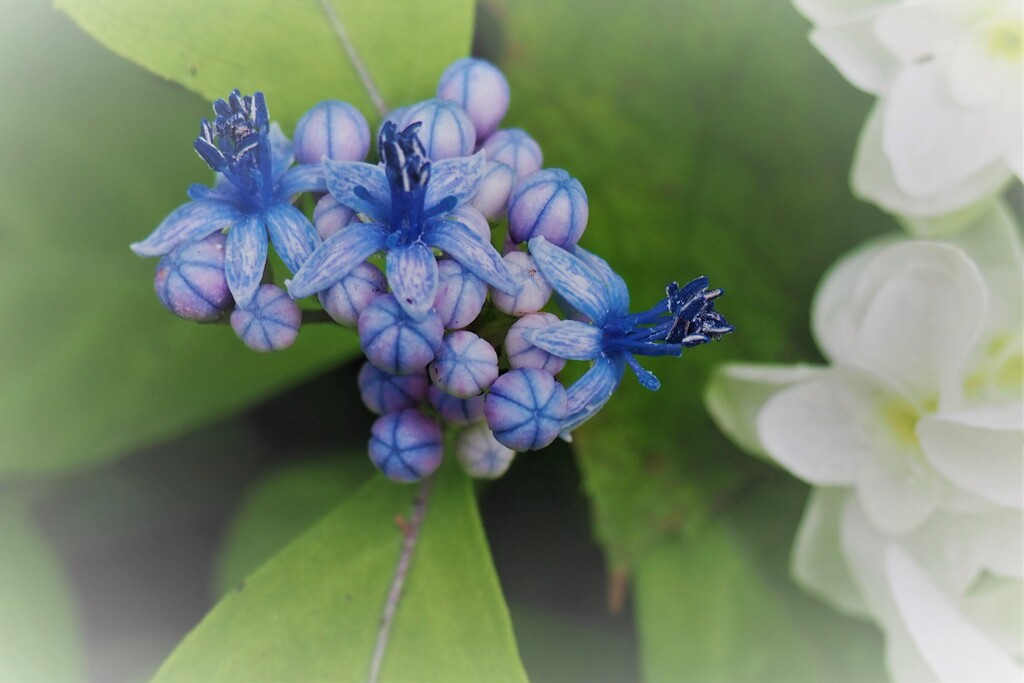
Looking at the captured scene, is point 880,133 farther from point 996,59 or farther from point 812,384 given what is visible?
point 812,384

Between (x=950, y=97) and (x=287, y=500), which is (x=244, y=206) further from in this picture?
(x=950, y=97)

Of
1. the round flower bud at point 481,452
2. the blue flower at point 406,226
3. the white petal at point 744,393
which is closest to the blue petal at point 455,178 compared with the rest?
the blue flower at point 406,226

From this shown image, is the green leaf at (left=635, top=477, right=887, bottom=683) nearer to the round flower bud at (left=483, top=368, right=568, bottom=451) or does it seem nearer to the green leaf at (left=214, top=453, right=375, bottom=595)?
the green leaf at (left=214, top=453, right=375, bottom=595)

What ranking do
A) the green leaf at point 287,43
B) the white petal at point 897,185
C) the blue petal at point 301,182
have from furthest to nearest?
the white petal at point 897,185, the green leaf at point 287,43, the blue petal at point 301,182

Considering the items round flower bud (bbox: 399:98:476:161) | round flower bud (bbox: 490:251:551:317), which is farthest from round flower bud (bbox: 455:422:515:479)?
round flower bud (bbox: 399:98:476:161)

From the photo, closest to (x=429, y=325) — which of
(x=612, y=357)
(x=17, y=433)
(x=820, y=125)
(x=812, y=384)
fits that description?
(x=612, y=357)

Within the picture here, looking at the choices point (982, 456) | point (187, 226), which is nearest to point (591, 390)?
point (187, 226)

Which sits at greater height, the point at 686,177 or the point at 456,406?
the point at 686,177

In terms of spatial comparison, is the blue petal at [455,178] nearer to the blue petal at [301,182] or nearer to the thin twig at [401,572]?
the blue petal at [301,182]
